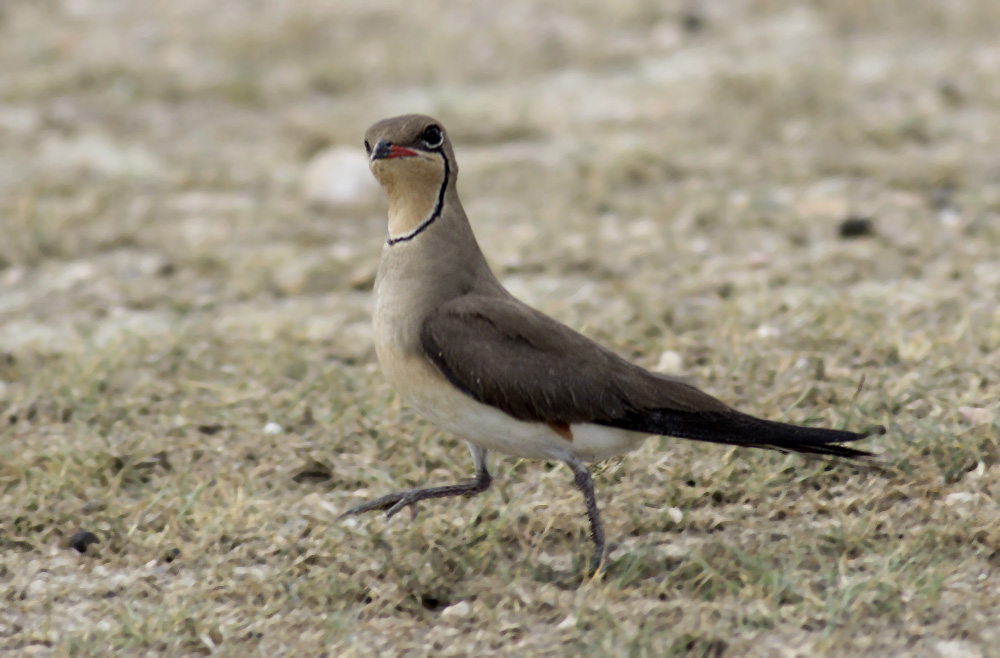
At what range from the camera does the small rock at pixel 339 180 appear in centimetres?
713

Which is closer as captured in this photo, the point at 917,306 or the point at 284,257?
the point at 917,306

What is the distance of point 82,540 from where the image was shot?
3.84 metres

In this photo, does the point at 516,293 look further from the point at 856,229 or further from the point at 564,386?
the point at 564,386

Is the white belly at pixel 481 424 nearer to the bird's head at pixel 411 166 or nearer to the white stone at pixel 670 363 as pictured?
the bird's head at pixel 411 166

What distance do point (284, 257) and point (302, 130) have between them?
6.27 ft

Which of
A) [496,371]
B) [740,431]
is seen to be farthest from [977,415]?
[496,371]

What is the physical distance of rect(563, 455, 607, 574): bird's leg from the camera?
11.5ft

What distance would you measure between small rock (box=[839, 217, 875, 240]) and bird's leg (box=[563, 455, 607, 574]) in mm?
3194

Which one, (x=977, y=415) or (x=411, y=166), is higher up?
(x=411, y=166)

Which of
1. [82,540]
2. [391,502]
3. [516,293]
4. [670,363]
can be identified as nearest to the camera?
[391,502]

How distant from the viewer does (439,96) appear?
863cm

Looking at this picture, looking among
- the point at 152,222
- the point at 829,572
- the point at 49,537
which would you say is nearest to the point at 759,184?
the point at 152,222

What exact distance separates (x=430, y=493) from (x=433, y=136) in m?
1.00

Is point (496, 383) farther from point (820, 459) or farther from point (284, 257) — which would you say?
point (284, 257)
